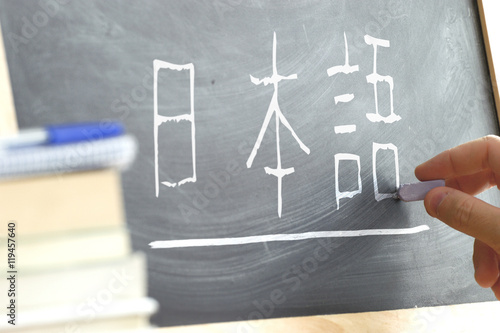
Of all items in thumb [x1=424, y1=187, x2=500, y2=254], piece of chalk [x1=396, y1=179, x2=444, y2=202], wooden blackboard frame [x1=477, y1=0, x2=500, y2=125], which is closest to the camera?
thumb [x1=424, y1=187, x2=500, y2=254]

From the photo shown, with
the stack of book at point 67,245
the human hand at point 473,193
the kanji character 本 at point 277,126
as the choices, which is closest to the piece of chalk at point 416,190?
the human hand at point 473,193

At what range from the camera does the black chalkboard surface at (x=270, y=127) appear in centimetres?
60

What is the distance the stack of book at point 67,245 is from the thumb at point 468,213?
0.45 m

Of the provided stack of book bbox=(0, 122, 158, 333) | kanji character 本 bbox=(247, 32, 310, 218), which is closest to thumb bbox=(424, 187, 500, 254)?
kanji character 本 bbox=(247, 32, 310, 218)

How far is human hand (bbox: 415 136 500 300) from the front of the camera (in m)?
0.67

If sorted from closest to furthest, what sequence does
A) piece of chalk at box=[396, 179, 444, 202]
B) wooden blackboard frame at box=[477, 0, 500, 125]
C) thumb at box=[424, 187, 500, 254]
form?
thumb at box=[424, 187, 500, 254] → piece of chalk at box=[396, 179, 444, 202] → wooden blackboard frame at box=[477, 0, 500, 125]

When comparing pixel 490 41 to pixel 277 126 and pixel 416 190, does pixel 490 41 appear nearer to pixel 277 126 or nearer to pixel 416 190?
pixel 416 190

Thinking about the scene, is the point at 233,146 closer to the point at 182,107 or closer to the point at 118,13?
the point at 182,107

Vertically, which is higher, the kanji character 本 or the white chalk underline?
the kanji character 本

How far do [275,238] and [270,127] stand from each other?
0.16 metres

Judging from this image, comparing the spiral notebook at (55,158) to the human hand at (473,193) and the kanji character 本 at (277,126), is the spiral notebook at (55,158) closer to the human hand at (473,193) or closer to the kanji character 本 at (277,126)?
the kanji character 本 at (277,126)

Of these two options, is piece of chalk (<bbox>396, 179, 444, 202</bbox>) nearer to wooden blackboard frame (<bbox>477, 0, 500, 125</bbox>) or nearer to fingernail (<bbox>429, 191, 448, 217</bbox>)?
fingernail (<bbox>429, 191, 448, 217</bbox>)

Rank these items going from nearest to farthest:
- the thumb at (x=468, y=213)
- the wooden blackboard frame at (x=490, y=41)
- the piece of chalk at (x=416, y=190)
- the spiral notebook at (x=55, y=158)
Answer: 1. the spiral notebook at (x=55, y=158)
2. the thumb at (x=468, y=213)
3. the piece of chalk at (x=416, y=190)
4. the wooden blackboard frame at (x=490, y=41)

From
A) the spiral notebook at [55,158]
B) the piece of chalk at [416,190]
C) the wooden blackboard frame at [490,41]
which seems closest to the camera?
the spiral notebook at [55,158]
